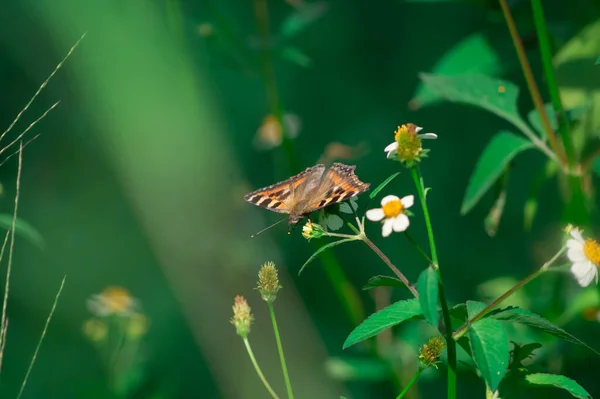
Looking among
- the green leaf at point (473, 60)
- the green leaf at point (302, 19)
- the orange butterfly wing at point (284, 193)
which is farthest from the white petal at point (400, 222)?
the green leaf at point (302, 19)

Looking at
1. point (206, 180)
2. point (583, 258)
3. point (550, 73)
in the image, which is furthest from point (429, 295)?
point (206, 180)

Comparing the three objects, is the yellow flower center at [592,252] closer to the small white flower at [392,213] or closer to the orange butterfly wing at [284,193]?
the small white flower at [392,213]

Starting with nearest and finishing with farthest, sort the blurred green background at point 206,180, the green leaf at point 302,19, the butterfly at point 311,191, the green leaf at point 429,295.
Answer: the green leaf at point 429,295 → the butterfly at point 311,191 → the green leaf at point 302,19 → the blurred green background at point 206,180

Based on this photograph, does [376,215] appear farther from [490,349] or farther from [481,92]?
[481,92]

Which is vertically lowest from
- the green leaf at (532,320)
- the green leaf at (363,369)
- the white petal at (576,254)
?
the green leaf at (363,369)

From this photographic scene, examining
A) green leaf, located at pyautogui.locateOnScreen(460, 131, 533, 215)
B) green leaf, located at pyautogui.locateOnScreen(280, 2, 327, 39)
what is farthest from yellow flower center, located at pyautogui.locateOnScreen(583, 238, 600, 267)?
green leaf, located at pyautogui.locateOnScreen(280, 2, 327, 39)

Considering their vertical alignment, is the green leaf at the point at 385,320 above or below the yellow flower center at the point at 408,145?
below

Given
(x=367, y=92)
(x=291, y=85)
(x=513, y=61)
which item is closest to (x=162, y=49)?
Result: (x=291, y=85)
